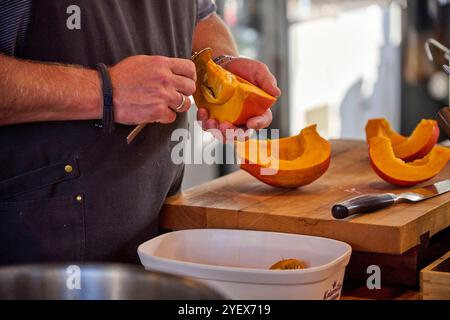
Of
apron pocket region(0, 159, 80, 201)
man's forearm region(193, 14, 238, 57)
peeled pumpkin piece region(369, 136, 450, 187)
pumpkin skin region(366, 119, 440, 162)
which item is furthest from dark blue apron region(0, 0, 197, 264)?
pumpkin skin region(366, 119, 440, 162)

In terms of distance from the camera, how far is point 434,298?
3.87 ft

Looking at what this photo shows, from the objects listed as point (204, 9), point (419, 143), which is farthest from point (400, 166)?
point (204, 9)

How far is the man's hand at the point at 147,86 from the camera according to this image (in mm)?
1317

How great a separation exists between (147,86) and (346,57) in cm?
337

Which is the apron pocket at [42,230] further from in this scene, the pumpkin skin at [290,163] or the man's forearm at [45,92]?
the pumpkin skin at [290,163]

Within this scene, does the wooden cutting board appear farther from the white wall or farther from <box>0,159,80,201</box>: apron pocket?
the white wall

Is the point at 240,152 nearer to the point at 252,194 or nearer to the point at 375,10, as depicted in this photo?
the point at 252,194

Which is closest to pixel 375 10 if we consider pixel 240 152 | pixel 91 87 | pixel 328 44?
pixel 328 44

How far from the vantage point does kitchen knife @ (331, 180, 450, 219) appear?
4.22 feet

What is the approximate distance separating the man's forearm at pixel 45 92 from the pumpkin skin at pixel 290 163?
1.17ft

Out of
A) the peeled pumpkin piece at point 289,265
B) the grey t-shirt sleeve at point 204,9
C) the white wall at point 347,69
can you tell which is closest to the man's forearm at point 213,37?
the grey t-shirt sleeve at point 204,9

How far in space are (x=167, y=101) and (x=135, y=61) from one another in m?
0.08

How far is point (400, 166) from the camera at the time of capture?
60.8 inches

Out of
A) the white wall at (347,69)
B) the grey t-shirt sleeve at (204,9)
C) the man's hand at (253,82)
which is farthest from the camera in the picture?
the white wall at (347,69)
